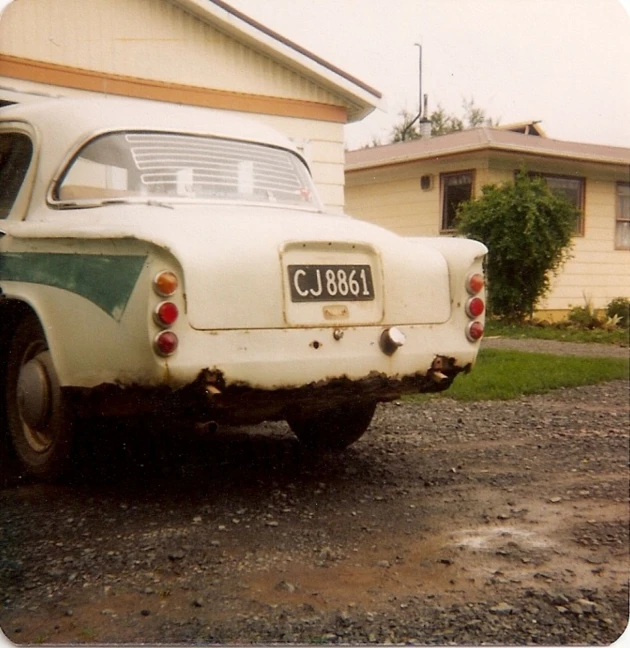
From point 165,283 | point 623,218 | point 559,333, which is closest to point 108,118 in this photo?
point 165,283

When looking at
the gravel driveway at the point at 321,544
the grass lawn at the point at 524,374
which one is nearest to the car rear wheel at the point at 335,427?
the gravel driveway at the point at 321,544

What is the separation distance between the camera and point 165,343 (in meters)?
2.66

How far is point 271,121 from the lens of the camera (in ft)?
20.1

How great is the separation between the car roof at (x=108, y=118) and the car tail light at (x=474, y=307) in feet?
4.37

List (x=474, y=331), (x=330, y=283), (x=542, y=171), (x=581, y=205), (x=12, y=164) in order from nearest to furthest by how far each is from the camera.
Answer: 1. (x=330, y=283)
2. (x=474, y=331)
3. (x=12, y=164)
4. (x=581, y=205)
5. (x=542, y=171)

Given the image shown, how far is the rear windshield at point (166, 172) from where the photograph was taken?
3279 mm

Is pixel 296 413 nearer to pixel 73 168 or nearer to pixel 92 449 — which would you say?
pixel 92 449

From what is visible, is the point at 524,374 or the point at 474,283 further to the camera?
the point at 524,374

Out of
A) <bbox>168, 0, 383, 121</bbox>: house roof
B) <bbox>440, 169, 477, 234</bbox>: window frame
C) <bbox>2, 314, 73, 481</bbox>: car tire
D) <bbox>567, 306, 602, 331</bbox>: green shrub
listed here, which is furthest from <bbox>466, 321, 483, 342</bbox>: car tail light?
<bbox>567, 306, 602, 331</bbox>: green shrub

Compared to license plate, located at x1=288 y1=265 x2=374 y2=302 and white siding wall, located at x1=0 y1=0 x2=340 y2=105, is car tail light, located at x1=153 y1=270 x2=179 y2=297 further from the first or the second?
→ white siding wall, located at x1=0 y1=0 x2=340 y2=105

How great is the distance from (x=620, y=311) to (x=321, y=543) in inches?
118

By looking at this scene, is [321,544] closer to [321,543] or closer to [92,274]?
[321,543]

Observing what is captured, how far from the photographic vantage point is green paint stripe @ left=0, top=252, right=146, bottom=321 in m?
2.70

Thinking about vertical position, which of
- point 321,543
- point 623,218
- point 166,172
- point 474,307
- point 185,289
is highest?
point 166,172
